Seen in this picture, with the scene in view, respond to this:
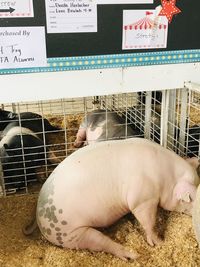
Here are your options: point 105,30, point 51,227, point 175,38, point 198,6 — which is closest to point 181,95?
point 175,38

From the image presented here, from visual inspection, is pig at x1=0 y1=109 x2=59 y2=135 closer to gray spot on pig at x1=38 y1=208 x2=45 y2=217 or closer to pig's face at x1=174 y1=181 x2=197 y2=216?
gray spot on pig at x1=38 y1=208 x2=45 y2=217

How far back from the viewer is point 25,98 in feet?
5.70

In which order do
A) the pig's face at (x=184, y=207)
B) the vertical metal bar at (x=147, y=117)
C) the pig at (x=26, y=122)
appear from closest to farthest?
the pig's face at (x=184, y=207), the vertical metal bar at (x=147, y=117), the pig at (x=26, y=122)

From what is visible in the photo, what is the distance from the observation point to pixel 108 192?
170 centimetres

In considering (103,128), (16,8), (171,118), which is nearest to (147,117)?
(171,118)

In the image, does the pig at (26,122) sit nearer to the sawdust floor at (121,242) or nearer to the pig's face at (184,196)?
the sawdust floor at (121,242)

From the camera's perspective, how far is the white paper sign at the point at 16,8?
1.55m

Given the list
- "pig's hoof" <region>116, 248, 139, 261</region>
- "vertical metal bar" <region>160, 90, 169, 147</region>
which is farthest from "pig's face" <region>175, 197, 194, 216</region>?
"vertical metal bar" <region>160, 90, 169, 147</region>

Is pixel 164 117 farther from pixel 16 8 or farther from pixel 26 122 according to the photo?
pixel 26 122

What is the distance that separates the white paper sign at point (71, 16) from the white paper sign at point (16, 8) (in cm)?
8

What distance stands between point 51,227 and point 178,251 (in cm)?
57

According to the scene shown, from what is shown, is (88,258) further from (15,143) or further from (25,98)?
(15,143)

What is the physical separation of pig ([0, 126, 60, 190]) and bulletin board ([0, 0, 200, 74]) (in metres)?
0.58

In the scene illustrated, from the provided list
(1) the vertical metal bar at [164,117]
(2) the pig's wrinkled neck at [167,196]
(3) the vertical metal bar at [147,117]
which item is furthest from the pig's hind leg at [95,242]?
(3) the vertical metal bar at [147,117]
